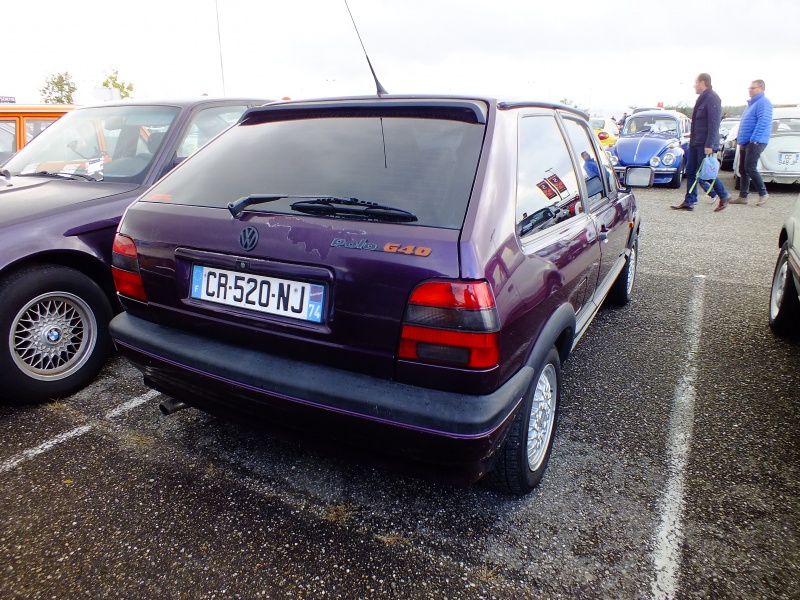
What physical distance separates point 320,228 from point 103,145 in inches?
107

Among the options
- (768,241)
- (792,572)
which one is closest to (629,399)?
(792,572)

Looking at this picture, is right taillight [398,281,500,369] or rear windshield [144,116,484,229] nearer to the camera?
right taillight [398,281,500,369]

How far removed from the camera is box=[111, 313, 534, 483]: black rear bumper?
160 cm

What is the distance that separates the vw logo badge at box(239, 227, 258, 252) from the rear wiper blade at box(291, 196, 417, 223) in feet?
0.53

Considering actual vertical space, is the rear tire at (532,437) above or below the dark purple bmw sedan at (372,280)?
below

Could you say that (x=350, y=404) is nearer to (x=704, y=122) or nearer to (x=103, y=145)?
(x=103, y=145)

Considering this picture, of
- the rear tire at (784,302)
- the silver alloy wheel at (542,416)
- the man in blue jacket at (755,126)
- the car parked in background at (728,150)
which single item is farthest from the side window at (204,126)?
the car parked in background at (728,150)

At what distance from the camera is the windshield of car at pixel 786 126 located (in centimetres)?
Answer: 1031

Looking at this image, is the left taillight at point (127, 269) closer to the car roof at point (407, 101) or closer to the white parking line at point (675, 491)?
the car roof at point (407, 101)

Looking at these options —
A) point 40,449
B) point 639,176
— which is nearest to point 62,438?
point 40,449

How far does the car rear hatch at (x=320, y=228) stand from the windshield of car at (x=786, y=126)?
1142 cm

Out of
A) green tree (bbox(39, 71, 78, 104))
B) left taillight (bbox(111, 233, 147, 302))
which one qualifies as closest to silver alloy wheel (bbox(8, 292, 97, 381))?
left taillight (bbox(111, 233, 147, 302))

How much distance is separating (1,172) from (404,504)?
3541 mm

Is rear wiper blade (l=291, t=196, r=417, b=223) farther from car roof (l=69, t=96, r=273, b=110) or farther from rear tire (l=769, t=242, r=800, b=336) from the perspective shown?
rear tire (l=769, t=242, r=800, b=336)
